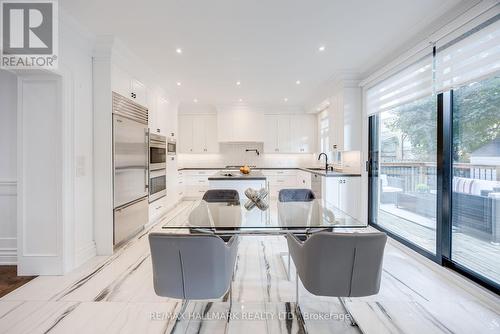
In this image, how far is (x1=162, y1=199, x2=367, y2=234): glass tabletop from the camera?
1.91 metres

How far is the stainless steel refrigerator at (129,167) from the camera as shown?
307cm

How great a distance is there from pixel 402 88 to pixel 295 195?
79.8 inches

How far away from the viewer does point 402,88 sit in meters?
3.17

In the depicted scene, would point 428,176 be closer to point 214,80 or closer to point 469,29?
point 469,29

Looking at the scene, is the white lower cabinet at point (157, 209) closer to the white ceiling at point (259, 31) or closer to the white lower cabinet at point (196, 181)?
the white lower cabinet at point (196, 181)

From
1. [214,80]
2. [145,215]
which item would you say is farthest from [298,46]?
[145,215]

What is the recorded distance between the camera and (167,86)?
4.79m

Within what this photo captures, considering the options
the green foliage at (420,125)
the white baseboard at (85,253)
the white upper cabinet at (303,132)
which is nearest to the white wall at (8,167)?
the white baseboard at (85,253)

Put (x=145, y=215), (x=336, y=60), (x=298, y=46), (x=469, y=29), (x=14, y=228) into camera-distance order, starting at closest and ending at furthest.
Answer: (x=469, y=29), (x=14, y=228), (x=298, y=46), (x=336, y=60), (x=145, y=215)

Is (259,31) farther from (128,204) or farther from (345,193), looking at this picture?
(345,193)

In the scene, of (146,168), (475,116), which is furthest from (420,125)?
(146,168)

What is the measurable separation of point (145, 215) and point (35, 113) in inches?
78.4

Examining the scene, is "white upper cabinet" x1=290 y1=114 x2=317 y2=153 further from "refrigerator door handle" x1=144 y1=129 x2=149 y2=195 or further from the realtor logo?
the realtor logo

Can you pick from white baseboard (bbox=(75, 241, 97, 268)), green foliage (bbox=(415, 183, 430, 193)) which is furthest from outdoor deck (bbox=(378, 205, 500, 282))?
white baseboard (bbox=(75, 241, 97, 268))
